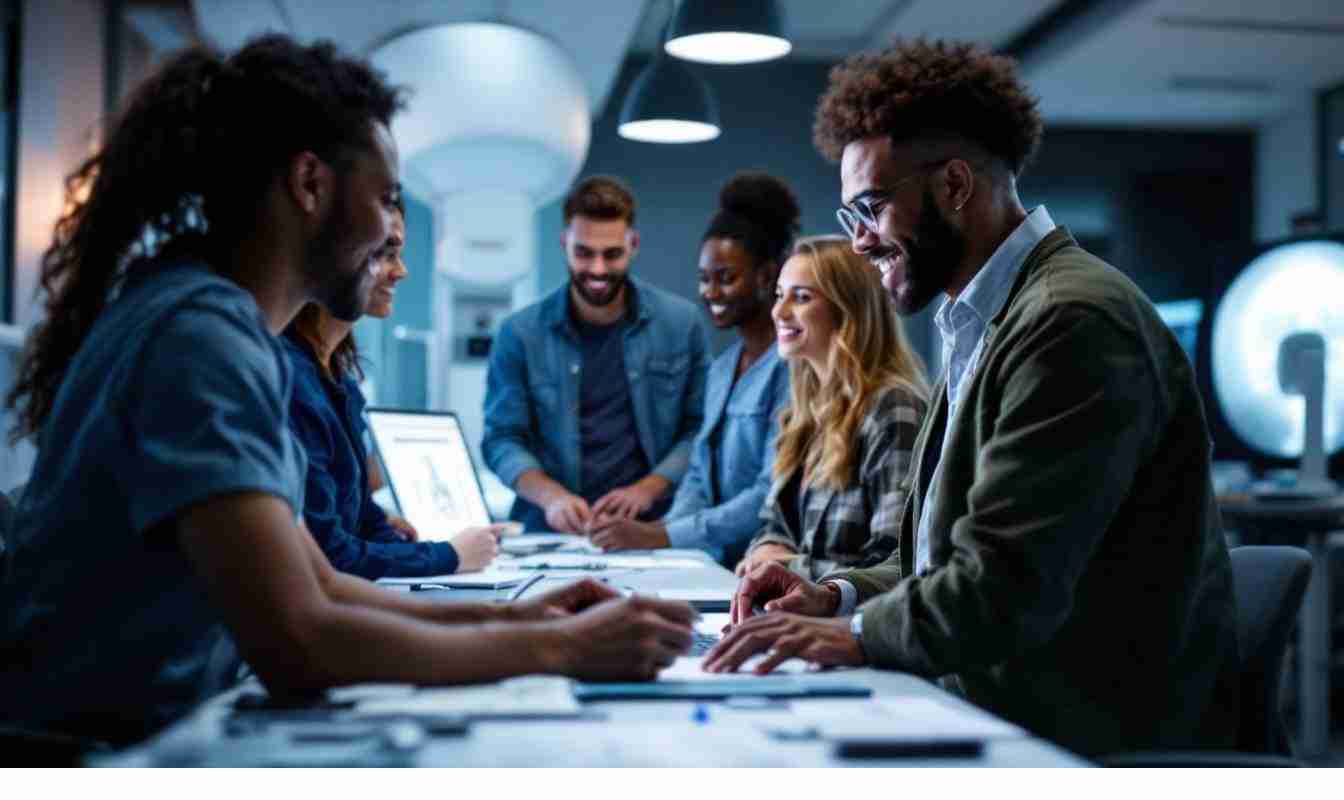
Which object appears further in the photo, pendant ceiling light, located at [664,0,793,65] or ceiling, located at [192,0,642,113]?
ceiling, located at [192,0,642,113]

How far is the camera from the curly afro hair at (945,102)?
6.24 feet

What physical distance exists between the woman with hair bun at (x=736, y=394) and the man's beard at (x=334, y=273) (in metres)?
1.79

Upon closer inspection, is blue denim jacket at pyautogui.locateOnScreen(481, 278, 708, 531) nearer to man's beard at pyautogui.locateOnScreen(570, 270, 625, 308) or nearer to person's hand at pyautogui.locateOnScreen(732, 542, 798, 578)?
man's beard at pyautogui.locateOnScreen(570, 270, 625, 308)

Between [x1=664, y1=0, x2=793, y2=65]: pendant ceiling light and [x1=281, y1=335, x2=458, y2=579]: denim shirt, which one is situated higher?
[x1=664, y1=0, x2=793, y2=65]: pendant ceiling light

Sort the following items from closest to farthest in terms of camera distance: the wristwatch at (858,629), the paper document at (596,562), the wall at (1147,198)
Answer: the wristwatch at (858,629), the paper document at (596,562), the wall at (1147,198)

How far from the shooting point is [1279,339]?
12.7 feet

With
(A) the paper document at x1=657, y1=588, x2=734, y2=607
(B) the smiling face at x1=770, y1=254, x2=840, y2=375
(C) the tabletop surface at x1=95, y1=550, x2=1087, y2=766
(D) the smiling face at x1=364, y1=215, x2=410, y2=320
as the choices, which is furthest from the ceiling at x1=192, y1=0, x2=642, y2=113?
(C) the tabletop surface at x1=95, y1=550, x2=1087, y2=766

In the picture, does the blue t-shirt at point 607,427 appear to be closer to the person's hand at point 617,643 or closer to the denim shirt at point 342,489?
the denim shirt at point 342,489

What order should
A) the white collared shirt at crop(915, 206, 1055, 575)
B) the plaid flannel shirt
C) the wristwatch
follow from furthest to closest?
→ the plaid flannel shirt
the white collared shirt at crop(915, 206, 1055, 575)
the wristwatch

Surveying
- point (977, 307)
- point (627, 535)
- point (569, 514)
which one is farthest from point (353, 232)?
point (569, 514)

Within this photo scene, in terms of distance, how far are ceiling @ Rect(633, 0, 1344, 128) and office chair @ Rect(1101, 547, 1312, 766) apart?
226 inches

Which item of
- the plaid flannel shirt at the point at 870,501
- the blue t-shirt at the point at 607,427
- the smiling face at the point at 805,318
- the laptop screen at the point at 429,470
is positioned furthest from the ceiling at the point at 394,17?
the plaid flannel shirt at the point at 870,501

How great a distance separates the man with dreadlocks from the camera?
1.19 meters

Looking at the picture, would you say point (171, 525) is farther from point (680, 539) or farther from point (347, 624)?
point (680, 539)
